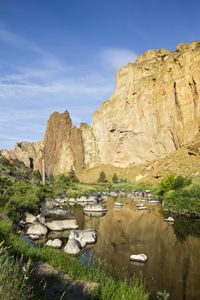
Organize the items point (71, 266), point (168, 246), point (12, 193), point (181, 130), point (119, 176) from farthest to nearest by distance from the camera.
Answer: point (119, 176), point (181, 130), point (12, 193), point (168, 246), point (71, 266)

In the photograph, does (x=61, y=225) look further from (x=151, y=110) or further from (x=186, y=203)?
(x=151, y=110)

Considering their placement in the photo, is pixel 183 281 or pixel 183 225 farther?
pixel 183 225

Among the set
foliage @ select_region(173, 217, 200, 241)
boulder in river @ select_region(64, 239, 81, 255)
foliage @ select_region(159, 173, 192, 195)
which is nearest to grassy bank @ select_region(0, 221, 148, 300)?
boulder in river @ select_region(64, 239, 81, 255)

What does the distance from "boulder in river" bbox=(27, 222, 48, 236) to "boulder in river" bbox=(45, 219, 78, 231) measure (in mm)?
1913

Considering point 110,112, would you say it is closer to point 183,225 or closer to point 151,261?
point 183,225

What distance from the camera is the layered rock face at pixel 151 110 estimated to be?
145 m

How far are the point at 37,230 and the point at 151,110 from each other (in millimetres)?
141724

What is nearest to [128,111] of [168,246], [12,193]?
[12,193]

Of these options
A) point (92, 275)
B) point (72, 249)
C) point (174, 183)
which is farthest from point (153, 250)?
point (174, 183)

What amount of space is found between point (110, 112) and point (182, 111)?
4296 centimetres

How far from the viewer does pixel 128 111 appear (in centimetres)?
17038

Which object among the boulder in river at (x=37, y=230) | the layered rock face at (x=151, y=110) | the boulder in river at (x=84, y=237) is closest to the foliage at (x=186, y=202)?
the boulder in river at (x=84, y=237)

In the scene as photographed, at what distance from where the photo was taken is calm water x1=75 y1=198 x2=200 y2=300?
57.0 feet

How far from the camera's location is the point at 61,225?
3098 centimetres
